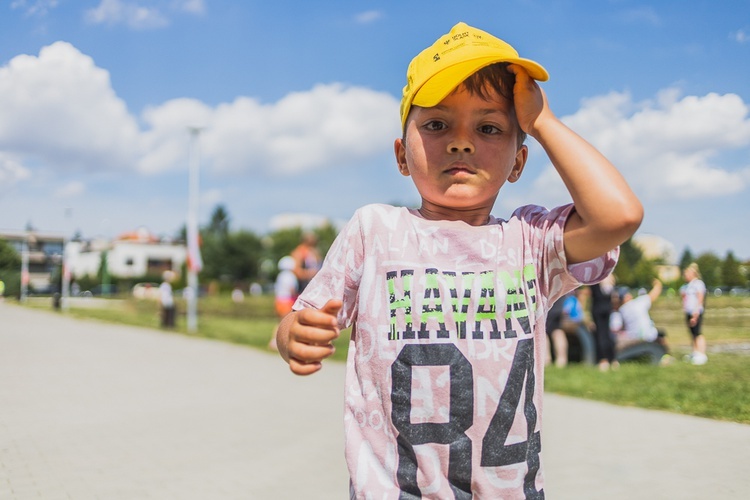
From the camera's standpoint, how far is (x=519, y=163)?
1.85 meters

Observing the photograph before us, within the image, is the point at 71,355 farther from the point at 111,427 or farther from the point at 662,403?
the point at 662,403

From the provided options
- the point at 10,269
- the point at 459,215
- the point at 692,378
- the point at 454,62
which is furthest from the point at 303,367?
the point at 10,269

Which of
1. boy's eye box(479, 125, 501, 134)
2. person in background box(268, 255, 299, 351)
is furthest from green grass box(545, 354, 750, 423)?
boy's eye box(479, 125, 501, 134)

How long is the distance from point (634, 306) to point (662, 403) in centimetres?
415

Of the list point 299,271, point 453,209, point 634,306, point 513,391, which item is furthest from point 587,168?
point 299,271

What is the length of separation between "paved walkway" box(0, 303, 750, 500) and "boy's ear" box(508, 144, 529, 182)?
2814mm

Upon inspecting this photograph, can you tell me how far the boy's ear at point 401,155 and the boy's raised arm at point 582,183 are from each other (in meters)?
0.35

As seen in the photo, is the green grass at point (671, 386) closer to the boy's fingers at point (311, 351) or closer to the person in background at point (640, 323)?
the person in background at point (640, 323)

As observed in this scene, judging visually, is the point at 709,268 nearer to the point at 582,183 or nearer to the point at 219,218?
the point at 582,183

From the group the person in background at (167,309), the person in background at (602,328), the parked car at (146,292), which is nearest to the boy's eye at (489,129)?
the person in background at (602,328)

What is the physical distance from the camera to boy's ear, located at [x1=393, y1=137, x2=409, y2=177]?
1862 mm

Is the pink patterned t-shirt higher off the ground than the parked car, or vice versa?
the pink patterned t-shirt

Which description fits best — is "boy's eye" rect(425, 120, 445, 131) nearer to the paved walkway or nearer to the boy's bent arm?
the boy's bent arm

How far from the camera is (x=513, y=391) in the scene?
1.61 metres
